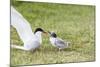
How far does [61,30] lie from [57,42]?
0.46ft

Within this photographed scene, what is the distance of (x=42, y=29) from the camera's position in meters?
2.08

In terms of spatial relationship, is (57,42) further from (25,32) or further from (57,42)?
(25,32)

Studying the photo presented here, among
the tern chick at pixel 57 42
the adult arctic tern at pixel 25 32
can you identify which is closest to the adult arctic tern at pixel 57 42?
the tern chick at pixel 57 42

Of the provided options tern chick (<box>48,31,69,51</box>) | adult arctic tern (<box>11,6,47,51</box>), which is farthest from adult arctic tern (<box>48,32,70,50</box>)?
adult arctic tern (<box>11,6,47,51</box>)

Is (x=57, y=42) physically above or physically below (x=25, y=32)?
below

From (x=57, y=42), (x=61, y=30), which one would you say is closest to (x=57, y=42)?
(x=57, y=42)

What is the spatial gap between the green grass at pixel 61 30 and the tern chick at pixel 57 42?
39 mm

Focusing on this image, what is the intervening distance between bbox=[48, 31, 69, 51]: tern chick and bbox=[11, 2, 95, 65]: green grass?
39 millimetres

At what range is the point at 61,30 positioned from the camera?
2160mm

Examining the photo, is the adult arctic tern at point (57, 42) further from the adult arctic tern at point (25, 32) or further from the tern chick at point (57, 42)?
the adult arctic tern at point (25, 32)

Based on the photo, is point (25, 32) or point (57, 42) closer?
point (25, 32)
